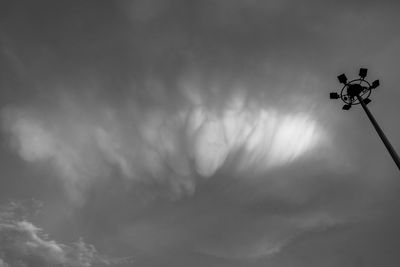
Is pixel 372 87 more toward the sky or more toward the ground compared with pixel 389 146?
more toward the sky

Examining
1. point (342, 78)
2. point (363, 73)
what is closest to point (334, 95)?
point (342, 78)

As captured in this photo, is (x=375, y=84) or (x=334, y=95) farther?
(x=334, y=95)

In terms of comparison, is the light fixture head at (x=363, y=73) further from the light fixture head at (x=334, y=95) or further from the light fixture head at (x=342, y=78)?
the light fixture head at (x=334, y=95)

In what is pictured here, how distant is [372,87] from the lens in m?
13.9

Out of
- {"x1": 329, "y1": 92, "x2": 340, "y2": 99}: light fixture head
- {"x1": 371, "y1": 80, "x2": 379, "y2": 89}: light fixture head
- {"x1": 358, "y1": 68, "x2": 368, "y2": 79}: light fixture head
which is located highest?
{"x1": 358, "y1": 68, "x2": 368, "y2": 79}: light fixture head

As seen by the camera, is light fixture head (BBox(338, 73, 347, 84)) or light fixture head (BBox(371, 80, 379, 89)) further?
light fixture head (BBox(338, 73, 347, 84))

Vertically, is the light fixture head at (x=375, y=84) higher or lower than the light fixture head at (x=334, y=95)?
lower

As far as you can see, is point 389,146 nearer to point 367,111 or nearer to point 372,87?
point 367,111

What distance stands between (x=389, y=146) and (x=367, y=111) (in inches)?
83.9

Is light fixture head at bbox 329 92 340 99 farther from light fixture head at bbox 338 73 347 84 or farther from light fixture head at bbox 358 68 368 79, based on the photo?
light fixture head at bbox 358 68 368 79

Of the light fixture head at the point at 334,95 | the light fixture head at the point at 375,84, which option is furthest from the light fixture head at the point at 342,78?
the light fixture head at the point at 375,84

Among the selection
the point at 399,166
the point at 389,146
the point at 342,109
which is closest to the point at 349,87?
the point at 342,109

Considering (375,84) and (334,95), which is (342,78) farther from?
(375,84)

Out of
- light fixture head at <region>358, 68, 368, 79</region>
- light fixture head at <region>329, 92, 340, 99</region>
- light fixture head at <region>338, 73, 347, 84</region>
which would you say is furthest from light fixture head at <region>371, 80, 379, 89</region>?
light fixture head at <region>329, 92, 340, 99</region>
